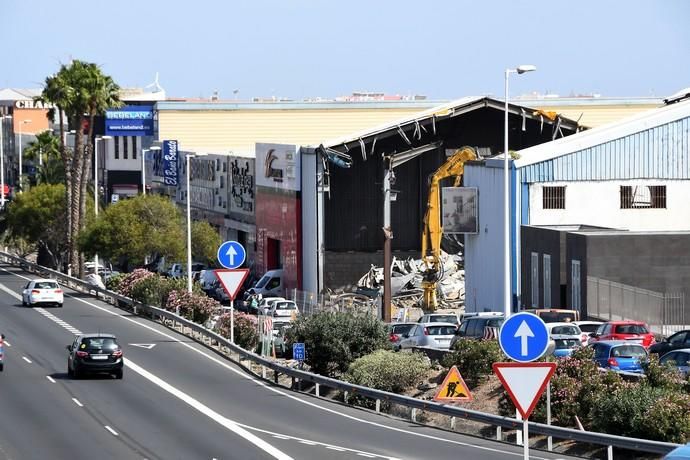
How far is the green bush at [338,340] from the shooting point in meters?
39.5

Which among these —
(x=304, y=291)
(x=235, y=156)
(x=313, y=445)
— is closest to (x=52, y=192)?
(x=235, y=156)

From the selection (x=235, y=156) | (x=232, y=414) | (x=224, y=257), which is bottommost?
(x=232, y=414)

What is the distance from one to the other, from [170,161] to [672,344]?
234ft

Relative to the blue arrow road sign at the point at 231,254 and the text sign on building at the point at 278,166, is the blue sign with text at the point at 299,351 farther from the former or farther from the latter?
the text sign on building at the point at 278,166

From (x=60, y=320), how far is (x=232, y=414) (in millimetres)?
27200

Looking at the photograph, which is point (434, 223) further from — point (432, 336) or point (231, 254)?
point (231, 254)

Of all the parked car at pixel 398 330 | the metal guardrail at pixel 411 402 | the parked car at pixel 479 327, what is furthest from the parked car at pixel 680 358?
the parked car at pixel 398 330

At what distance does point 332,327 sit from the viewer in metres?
39.8

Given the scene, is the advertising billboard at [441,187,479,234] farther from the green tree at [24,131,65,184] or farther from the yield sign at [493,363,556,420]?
the green tree at [24,131,65,184]

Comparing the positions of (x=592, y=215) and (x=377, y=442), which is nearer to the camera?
(x=377, y=442)

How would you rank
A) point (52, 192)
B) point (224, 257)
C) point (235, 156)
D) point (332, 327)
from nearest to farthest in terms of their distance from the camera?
point (332, 327) < point (224, 257) < point (235, 156) < point (52, 192)

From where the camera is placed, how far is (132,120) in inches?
4948

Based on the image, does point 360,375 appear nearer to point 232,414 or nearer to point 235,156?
point 232,414

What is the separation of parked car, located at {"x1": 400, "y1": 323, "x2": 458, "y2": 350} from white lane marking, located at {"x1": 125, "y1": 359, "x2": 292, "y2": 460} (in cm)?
834
